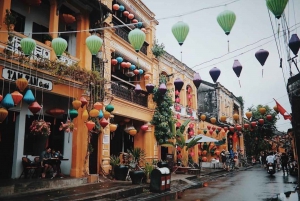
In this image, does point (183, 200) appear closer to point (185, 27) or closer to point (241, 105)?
point (185, 27)

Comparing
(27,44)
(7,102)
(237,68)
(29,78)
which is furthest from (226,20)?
(29,78)

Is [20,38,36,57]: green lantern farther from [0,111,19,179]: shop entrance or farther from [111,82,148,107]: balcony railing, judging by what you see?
[111,82,148,107]: balcony railing

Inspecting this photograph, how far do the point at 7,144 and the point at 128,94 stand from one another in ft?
22.6

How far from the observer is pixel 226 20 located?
7090 millimetres

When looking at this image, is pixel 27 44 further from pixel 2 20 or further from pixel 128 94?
pixel 128 94

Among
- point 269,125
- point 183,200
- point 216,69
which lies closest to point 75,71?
A: point 216,69

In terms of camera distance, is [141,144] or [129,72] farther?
[141,144]

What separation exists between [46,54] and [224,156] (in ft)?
56.5

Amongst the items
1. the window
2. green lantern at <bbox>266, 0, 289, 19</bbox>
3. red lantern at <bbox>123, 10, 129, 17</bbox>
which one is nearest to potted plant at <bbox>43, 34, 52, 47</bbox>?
the window

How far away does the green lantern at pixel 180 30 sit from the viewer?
777 cm

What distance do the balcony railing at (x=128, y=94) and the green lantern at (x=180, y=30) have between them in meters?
6.53

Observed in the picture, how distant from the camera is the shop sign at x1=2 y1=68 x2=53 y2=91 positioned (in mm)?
8664

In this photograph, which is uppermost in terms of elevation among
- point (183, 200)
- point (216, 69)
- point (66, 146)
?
point (216, 69)

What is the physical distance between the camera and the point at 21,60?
9.03 metres
